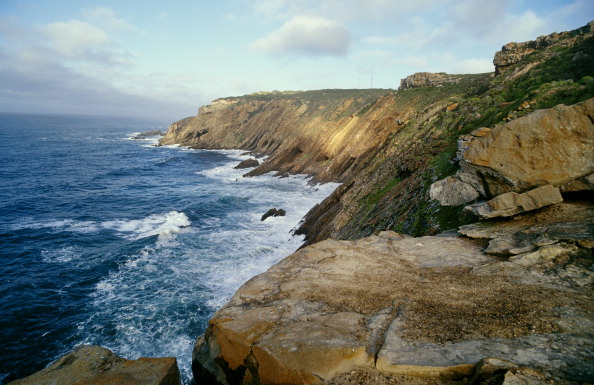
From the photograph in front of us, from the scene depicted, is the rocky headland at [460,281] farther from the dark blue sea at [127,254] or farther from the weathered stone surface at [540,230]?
the dark blue sea at [127,254]

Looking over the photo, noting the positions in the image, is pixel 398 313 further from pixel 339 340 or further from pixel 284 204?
pixel 284 204

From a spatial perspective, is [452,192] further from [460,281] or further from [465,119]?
[465,119]

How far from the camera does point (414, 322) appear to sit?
7090mm

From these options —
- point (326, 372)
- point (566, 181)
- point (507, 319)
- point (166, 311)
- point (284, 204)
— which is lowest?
point (166, 311)

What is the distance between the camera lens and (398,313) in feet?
25.0

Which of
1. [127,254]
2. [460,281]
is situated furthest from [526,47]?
[127,254]

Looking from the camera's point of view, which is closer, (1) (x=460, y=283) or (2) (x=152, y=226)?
(1) (x=460, y=283)

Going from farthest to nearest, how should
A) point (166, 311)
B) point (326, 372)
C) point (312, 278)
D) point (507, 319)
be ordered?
point (166, 311) → point (312, 278) → point (507, 319) → point (326, 372)

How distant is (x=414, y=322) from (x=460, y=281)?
2779 mm

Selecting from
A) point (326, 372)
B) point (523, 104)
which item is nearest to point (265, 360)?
point (326, 372)

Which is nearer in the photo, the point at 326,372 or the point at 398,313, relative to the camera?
the point at 326,372

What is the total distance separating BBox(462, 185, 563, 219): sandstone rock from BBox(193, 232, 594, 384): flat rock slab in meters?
1.71

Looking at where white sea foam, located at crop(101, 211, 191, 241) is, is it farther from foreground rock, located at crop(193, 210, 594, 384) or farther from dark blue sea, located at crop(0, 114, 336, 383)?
foreground rock, located at crop(193, 210, 594, 384)

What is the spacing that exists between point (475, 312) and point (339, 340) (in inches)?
134
